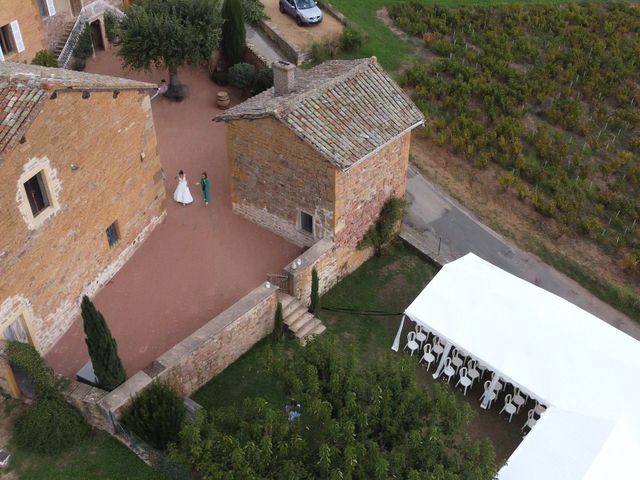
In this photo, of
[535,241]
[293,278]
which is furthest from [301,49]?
[293,278]

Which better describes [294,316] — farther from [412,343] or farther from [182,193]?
[182,193]

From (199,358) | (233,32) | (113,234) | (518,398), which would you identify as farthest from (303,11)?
(518,398)

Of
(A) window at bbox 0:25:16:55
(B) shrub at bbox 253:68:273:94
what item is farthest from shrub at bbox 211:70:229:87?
(A) window at bbox 0:25:16:55

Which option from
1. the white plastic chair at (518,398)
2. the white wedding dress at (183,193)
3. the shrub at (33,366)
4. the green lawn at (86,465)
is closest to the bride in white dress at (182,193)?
the white wedding dress at (183,193)

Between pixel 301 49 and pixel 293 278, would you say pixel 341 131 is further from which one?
pixel 301 49

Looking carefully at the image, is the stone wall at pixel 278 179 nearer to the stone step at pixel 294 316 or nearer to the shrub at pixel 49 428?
the stone step at pixel 294 316

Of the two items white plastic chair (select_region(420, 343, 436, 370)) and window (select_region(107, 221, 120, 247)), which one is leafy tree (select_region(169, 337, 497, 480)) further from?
window (select_region(107, 221, 120, 247))

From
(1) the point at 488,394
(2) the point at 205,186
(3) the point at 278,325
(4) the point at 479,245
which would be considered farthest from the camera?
(4) the point at 479,245
